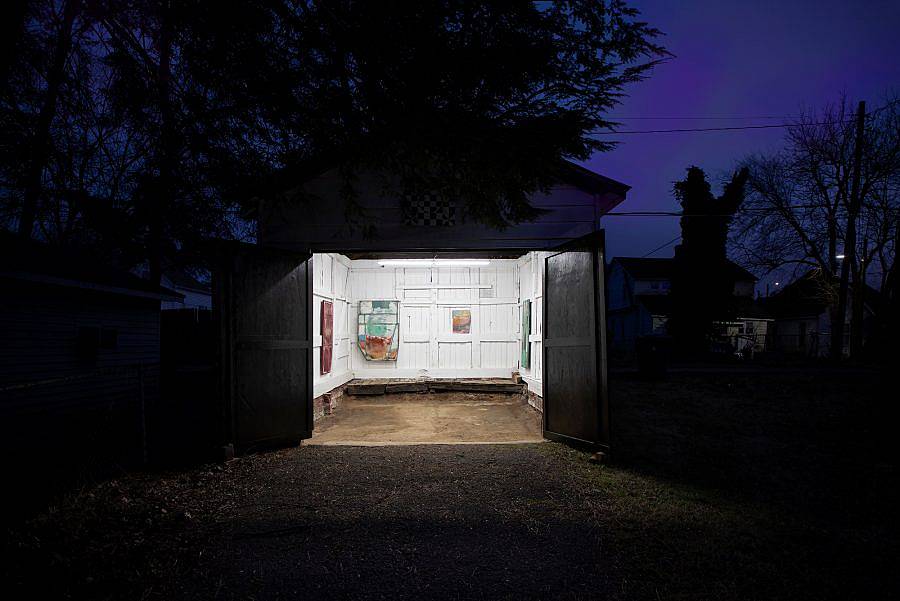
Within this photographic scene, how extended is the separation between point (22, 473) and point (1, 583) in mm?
4885

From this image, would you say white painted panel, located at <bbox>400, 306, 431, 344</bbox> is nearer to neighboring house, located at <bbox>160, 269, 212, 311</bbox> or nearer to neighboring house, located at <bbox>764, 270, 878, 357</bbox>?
neighboring house, located at <bbox>160, 269, 212, 311</bbox>

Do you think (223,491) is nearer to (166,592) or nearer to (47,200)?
(166,592)

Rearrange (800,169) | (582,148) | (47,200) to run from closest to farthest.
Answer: (582,148) < (47,200) < (800,169)

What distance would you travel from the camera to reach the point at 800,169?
2172 centimetres

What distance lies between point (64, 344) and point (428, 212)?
1032cm

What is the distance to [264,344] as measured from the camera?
241 inches

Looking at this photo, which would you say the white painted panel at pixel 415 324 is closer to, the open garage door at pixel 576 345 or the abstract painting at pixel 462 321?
the abstract painting at pixel 462 321

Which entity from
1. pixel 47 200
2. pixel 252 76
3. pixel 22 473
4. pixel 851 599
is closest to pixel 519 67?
pixel 252 76

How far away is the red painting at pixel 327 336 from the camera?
9.62 m

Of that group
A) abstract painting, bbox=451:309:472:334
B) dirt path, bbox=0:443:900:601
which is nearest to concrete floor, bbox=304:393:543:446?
abstract painting, bbox=451:309:472:334

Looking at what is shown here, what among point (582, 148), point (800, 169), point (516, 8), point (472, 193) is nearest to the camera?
point (516, 8)

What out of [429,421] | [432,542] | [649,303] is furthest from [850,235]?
[432,542]

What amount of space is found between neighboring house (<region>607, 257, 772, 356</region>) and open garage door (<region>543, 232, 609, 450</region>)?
2706cm

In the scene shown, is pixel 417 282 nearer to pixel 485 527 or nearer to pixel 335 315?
pixel 335 315
